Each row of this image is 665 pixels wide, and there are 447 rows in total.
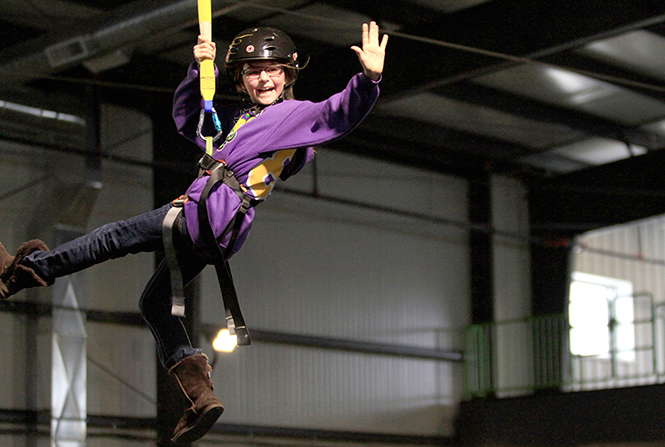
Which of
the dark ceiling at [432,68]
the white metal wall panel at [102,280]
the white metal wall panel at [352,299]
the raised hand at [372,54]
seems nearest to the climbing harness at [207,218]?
the raised hand at [372,54]

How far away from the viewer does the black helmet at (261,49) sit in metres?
3.87

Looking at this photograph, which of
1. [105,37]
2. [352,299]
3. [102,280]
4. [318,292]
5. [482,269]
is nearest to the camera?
[105,37]

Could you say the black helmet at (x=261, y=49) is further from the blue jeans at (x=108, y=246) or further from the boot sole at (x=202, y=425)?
the boot sole at (x=202, y=425)

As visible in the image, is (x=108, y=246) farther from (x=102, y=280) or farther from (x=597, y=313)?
(x=597, y=313)

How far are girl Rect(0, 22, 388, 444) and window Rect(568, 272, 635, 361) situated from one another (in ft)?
38.3

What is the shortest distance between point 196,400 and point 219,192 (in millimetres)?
820

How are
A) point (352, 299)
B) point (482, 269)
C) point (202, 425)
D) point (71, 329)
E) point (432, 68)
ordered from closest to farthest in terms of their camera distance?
point (202, 425) < point (432, 68) < point (71, 329) < point (352, 299) < point (482, 269)

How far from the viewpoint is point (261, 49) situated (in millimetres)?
3869

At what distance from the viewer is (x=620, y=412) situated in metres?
11.9

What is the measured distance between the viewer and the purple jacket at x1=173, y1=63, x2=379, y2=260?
368 cm

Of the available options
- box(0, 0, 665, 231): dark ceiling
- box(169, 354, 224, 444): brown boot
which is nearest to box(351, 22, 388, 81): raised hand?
box(169, 354, 224, 444): brown boot

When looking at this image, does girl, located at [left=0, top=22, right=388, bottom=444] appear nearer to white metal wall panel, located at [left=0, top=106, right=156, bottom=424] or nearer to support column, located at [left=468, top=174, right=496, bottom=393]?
white metal wall panel, located at [left=0, top=106, right=156, bottom=424]

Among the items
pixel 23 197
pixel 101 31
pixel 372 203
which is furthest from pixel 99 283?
pixel 372 203

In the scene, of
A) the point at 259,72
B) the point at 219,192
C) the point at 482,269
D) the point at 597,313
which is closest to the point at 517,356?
the point at 482,269
